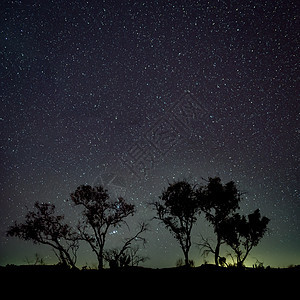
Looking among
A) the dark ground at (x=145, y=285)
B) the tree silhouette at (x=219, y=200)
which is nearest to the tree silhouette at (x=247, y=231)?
the tree silhouette at (x=219, y=200)

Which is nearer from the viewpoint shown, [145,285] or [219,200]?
[145,285]

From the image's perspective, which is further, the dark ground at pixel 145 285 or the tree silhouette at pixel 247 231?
the tree silhouette at pixel 247 231

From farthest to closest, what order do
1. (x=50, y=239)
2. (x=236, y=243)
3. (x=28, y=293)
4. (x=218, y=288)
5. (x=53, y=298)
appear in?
(x=236, y=243), (x=50, y=239), (x=218, y=288), (x=28, y=293), (x=53, y=298)

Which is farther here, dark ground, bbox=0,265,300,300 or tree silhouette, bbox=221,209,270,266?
tree silhouette, bbox=221,209,270,266

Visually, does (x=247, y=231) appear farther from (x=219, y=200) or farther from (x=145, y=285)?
(x=145, y=285)

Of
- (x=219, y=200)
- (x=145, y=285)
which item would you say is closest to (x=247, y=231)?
(x=219, y=200)

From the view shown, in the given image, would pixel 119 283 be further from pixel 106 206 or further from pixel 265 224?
pixel 265 224

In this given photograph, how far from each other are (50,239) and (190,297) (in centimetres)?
2061

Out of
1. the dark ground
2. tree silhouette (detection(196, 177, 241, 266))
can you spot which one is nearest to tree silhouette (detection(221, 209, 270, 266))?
tree silhouette (detection(196, 177, 241, 266))

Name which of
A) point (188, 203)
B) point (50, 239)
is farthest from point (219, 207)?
point (50, 239)

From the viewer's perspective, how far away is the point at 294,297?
605 cm

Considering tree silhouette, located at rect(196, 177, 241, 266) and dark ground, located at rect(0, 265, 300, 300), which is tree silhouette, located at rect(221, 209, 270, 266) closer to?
tree silhouette, located at rect(196, 177, 241, 266)

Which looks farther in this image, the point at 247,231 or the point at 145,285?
the point at 247,231

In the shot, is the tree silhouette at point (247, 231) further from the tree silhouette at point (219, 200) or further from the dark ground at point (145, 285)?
the dark ground at point (145, 285)
